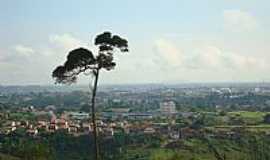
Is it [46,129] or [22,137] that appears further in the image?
[46,129]

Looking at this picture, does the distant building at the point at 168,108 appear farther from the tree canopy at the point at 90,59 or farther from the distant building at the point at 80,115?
the tree canopy at the point at 90,59

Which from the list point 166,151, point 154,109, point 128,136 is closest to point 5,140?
point 128,136

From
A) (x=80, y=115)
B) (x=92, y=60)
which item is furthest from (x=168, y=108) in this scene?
(x=92, y=60)

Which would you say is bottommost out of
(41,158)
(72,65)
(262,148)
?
(262,148)

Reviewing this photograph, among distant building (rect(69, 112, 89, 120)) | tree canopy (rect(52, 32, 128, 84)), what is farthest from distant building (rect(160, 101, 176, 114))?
tree canopy (rect(52, 32, 128, 84))

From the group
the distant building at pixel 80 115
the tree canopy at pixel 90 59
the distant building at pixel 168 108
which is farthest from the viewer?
the distant building at pixel 168 108

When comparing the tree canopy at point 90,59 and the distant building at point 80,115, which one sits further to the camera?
the distant building at point 80,115

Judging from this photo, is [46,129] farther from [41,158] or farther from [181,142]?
[41,158]

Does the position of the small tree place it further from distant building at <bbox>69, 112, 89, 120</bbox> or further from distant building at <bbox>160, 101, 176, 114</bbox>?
distant building at <bbox>160, 101, 176, 114</bbox>

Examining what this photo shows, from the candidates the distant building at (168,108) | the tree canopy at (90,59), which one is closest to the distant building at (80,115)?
the distant building at (168,108)

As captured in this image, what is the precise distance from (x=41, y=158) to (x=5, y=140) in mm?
50987

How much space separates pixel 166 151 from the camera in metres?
68.6

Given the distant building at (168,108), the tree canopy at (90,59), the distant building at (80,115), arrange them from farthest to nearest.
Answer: the distant building at (168,108) < the distant building at (80,115) < the tree canopy at (90,59)

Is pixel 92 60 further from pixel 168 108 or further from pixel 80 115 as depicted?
pixel 168 108
